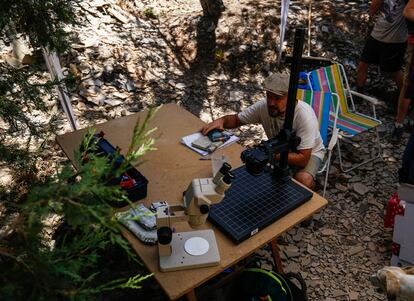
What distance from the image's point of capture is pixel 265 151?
1.97 m

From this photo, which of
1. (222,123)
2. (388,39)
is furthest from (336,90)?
(222,123)

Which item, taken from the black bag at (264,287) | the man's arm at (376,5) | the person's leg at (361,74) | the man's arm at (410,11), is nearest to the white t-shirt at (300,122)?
the black bag at (264,287)

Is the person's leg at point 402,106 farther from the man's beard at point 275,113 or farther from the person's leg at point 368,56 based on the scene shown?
the man's beard at point 275,113

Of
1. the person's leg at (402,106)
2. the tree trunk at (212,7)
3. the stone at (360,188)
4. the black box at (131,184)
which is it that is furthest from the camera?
the tree trunk at (212,7)

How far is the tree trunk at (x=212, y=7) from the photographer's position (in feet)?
21.6

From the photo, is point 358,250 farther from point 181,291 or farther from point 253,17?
point 253,17

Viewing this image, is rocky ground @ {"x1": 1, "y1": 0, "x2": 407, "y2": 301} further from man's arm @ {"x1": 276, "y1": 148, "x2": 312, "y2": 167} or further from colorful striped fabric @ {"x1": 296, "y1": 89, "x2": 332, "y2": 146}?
man's arm @ {"x1": 276, "y1": 148, "x2": 312, "y2": 167}

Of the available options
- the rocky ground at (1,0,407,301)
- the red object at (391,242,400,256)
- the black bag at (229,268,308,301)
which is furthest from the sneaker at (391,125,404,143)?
the black bag at (229,268,308,301)

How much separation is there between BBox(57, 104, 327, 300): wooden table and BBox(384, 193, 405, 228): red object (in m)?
1.21

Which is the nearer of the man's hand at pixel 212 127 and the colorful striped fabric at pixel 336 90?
the man's hand at pixel 212 127

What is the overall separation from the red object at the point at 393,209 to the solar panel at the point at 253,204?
1.29m

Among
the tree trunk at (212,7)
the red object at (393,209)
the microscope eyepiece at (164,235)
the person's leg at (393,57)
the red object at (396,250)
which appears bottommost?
the red object at (396,250)

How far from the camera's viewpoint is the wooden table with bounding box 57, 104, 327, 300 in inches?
75.4

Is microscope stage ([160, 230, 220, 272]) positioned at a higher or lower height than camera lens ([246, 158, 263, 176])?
lower
